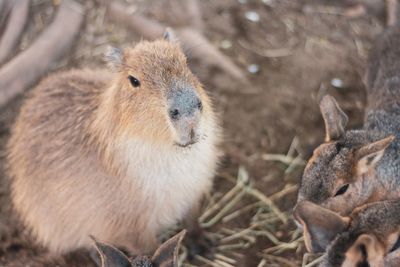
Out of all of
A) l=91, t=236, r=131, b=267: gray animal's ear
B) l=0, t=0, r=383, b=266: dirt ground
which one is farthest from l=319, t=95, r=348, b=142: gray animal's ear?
l=91, t=236, r=131, b=267: gray animal's ear

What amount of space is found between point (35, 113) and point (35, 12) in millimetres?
1936

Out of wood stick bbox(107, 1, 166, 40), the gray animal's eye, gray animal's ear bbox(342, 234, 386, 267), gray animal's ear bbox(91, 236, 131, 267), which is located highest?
gray animal's ear bbox(91, 236, 131, 267)

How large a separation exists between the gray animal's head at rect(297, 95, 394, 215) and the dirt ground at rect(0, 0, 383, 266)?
66 cm

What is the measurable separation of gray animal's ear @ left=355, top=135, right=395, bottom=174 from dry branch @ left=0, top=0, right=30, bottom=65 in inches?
120

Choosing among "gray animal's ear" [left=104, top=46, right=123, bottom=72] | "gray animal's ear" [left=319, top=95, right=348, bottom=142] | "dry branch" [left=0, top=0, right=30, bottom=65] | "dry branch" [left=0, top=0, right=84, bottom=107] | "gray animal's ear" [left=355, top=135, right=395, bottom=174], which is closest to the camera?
"gray animal's ear" [left=104, top=46, right=123, bottom=72]

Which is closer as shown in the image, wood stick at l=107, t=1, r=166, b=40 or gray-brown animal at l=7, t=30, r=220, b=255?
gray-brown animal at l=7, t=30, r=220, b=255

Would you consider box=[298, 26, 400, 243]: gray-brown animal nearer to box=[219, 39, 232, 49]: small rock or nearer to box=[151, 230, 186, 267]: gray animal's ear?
box=[151, 230, 186, 267]: gray animal's ear

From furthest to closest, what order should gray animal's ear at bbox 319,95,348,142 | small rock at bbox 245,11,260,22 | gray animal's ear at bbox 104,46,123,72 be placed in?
small rock at bbox 245,11,260,22
gray animal's ear at bbox 319,95,348,142
gray animal's ear at bbox 104,46,123,72

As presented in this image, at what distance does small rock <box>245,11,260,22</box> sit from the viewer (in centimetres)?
602

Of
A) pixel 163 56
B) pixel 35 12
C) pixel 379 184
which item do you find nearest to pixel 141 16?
pixel 35 12

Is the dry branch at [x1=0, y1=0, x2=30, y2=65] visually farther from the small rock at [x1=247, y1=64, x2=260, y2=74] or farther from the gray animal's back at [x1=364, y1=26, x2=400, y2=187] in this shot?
the gray animal's back at [x1=364, y1=26, x2=400, y2=187]

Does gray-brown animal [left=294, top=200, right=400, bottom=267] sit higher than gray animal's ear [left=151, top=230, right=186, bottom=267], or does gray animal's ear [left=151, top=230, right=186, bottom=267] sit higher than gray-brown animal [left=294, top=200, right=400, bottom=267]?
gray animal's ear [left=151, top=230, right=186, bottom=267]

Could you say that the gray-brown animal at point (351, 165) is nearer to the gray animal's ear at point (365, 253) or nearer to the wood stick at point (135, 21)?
the gray animal's ear at point (365, 253)

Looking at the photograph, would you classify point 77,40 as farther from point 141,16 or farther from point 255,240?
point 255,240
